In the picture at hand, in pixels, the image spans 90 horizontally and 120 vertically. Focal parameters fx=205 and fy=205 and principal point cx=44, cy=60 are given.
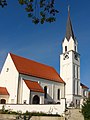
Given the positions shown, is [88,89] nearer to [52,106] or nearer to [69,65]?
[69,65]

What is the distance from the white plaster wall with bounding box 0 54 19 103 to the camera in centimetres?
3397

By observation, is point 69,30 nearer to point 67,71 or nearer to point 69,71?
point 67,71

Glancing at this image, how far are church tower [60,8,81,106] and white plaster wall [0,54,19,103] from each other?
13.1 m

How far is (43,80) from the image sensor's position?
38.9 meters

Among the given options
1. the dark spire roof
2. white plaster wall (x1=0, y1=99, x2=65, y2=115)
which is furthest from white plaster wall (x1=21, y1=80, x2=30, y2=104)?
the dark spire roof

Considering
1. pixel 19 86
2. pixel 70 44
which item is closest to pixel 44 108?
pixel 19 86

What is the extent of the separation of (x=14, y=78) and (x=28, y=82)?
2472mm

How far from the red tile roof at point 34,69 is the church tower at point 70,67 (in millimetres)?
1861

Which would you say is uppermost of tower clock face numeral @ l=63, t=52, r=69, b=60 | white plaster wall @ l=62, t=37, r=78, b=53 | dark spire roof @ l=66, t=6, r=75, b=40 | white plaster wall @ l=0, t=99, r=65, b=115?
dark spire roof @ l=66, t=6, r=75, b=40

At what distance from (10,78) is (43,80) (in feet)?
21.6

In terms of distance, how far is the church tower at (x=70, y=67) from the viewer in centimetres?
4266

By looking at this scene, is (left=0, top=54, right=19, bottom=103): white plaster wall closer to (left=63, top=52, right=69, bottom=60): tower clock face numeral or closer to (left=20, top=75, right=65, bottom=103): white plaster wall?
(left=20, top=75, right=65, bottom=103): white plaster wall

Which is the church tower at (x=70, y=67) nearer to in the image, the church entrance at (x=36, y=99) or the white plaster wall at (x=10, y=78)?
the church entrance at (x=36, y=99)

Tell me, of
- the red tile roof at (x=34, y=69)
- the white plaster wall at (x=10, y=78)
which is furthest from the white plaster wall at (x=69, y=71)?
the white plaster wall at (x=10, y=78)
